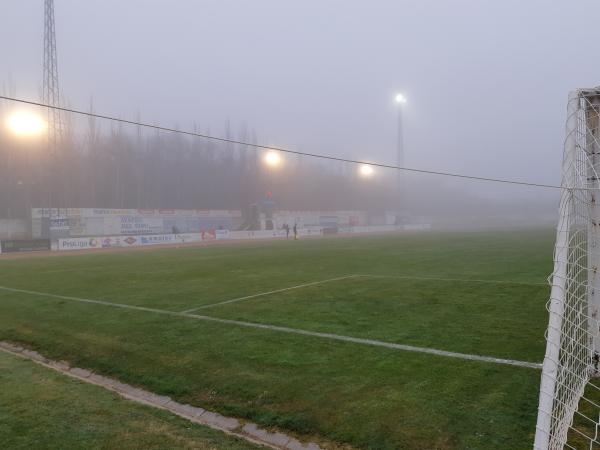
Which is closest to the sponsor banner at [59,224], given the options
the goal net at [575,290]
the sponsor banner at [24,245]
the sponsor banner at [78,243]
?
the sponsor banner at [78,243]

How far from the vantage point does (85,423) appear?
4.27m

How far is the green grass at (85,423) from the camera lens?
3.85 metres

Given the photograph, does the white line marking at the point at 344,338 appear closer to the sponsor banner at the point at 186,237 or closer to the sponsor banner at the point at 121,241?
the sponsor banner at the point at 121,241

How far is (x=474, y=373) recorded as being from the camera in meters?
5.10

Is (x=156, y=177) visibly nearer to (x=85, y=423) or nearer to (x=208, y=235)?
(x=208, y=235)

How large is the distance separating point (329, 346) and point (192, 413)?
2.30m

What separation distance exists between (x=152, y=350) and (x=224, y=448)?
314 centimetres

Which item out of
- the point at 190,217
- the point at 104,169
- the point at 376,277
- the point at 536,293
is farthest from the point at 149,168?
the point at 536,293

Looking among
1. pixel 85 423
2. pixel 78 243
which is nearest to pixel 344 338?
pixel 85 423

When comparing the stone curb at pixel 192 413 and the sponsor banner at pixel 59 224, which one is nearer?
the stone curb at pixel 192 413

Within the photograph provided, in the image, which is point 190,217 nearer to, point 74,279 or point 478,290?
point 74,279

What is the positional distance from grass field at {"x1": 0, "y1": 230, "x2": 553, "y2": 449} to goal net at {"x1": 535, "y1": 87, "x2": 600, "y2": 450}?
38cm

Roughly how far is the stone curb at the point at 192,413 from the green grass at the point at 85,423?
14cm

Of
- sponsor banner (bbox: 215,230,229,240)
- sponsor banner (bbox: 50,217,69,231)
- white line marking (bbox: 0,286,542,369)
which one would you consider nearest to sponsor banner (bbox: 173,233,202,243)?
sponsor banner (bbox: 215,230,229,240)
